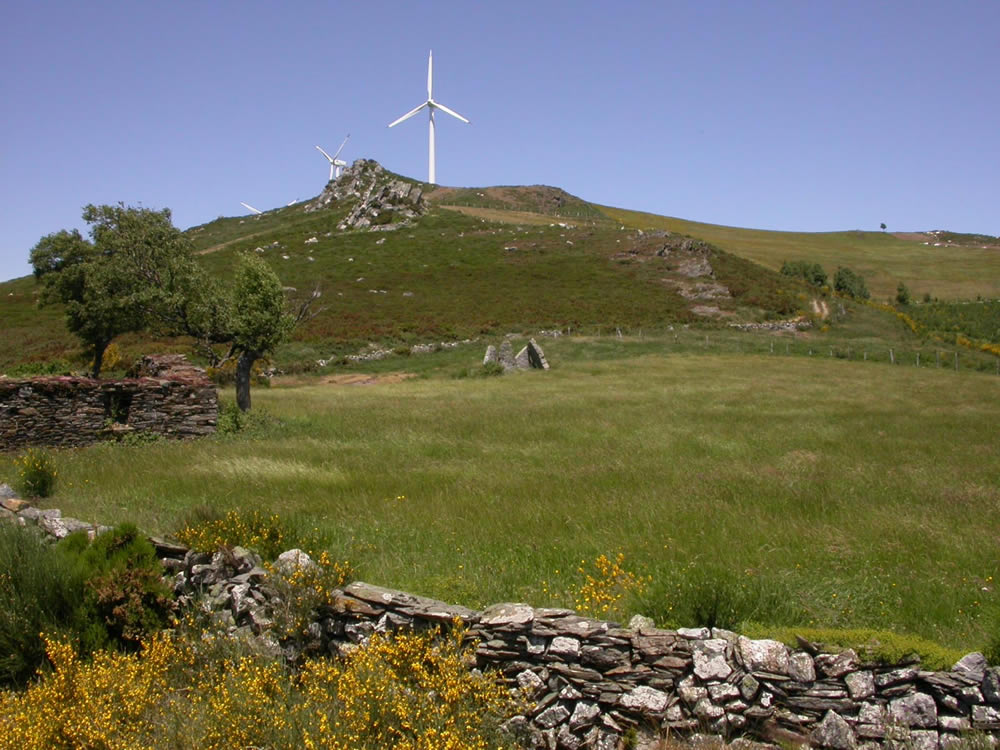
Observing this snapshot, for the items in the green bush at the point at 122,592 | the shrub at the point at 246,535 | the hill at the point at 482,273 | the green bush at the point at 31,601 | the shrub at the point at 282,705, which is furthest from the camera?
the hill at the point at 482,273

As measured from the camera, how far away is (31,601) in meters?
7.65

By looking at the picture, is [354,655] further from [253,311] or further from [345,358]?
[345,358]

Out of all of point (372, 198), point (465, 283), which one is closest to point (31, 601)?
point (465, 283)

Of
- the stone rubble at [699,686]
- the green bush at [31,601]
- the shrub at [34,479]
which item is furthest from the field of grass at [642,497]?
the green bush at [31,601]

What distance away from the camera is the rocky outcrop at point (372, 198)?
357ft

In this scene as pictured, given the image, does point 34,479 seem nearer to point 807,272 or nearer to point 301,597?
point 301,597

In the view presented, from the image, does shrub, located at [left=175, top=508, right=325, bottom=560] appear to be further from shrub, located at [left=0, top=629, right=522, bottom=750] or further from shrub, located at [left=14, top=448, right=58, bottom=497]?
shrub, located at [left=14, top=448, right=58, bottom=497]

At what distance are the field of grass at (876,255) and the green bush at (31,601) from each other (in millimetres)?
102288

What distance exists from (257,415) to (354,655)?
15.3 metres

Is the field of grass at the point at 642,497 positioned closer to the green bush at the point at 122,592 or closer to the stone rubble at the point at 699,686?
the stone rubble at the point at 699,686

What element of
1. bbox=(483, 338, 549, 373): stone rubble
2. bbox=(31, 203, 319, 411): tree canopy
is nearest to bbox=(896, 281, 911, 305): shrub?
bbox=(483, 338, 549, 373): stone rubble

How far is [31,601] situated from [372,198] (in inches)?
4383

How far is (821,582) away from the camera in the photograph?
8.22m

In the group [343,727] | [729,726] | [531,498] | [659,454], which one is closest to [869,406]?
[659,454]
